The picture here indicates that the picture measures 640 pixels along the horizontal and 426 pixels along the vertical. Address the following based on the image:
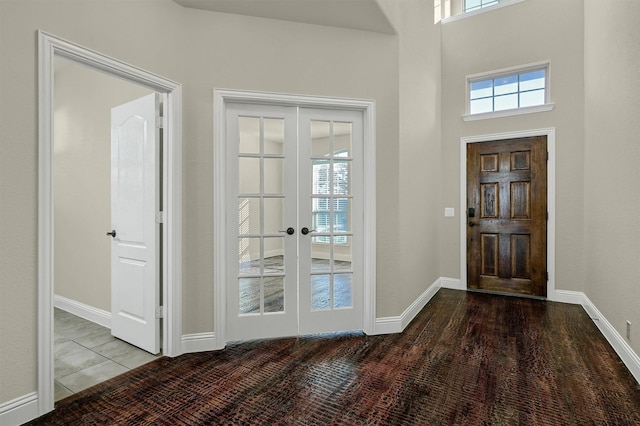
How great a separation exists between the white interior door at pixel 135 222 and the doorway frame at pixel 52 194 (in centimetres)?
10

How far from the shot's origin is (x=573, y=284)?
4.14 meters

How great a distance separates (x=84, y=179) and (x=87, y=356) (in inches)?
71.2

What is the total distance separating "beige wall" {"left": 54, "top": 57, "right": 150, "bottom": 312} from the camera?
10.8 ft

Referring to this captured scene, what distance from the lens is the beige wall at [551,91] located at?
13.3 ft

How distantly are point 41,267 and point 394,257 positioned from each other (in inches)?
104

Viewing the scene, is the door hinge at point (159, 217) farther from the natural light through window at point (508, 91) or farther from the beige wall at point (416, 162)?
the natural light through window at point (508, 91)

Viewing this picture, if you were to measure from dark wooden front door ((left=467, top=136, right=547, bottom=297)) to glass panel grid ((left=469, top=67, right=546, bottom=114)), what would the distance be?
50cm

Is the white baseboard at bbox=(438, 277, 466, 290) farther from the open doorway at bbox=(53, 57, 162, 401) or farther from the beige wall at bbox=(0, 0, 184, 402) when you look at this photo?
the beige wall at bbox=(0, 0, 184, 402)

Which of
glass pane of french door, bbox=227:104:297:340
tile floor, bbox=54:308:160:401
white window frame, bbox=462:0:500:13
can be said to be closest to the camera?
tile floor, bbox=54:308:160:401

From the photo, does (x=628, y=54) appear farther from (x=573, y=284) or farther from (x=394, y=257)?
(x=573, y=284)

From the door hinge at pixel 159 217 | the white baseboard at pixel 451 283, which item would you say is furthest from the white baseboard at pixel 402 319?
the door hinge at pixel 159 217

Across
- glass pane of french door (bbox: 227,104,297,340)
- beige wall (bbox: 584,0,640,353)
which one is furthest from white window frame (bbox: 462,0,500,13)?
glass pane of french door (bbox: 227,104,297,340)

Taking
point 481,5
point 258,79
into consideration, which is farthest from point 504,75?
point 258,79

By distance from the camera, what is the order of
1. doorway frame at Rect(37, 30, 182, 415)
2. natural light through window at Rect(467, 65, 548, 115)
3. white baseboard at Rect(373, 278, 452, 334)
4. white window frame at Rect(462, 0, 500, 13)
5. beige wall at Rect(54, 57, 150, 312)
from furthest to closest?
1. white window frame at Rect(462, 0, 500, 13)
2. natural light through window at Rect(467, 65, 548, 115)
3. beige wall at Rect(54, 57, 150, 312)
4. white baseboard at Rect(373, 278, 452, 334)
5. doorway frame at Rect(37, 30, 182, 415)
